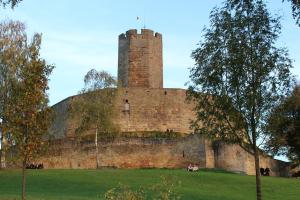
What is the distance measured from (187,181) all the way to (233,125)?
9883 millimetres

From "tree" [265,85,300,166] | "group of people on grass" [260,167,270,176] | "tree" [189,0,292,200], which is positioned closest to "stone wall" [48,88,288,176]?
"group of people on grass" [260,167,270,176]

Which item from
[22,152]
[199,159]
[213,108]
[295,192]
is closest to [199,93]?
[213,108]

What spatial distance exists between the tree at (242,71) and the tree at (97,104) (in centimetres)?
2415

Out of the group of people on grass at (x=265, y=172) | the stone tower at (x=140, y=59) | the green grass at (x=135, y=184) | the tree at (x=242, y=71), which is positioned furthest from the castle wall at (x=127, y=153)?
the tree at (x=242, y=71)

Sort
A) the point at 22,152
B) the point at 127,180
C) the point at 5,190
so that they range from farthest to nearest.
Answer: the point at 127,180, the point at 5,190, the point at 22,152

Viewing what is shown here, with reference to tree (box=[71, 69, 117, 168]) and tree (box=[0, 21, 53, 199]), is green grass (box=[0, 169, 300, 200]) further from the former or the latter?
tree (box=[71, 69, 117, 168])

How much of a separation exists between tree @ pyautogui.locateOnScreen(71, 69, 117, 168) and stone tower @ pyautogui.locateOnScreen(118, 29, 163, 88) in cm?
924

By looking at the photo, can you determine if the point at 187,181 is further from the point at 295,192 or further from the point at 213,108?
the point at 213,108

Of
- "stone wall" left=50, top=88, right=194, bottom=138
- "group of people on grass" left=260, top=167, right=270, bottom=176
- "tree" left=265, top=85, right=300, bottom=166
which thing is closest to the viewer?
"group of people on grass" left=260, top=167, right=270, bottom=176

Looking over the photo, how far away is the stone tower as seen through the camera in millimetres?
58906

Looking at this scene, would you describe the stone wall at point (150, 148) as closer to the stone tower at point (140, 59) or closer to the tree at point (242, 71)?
the stone tower at point (140, 59)

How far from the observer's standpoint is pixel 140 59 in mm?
58906

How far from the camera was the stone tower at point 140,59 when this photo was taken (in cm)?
5891

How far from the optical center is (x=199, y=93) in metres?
24.2
